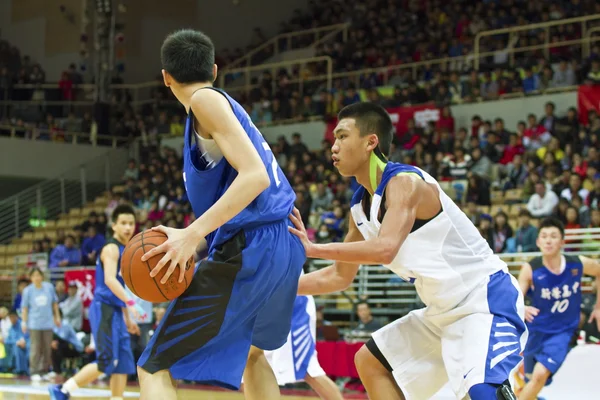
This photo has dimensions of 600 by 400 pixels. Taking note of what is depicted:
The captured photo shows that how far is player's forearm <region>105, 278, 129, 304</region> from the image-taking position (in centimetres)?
770

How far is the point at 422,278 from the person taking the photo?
14.2 feet

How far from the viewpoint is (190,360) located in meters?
3.58

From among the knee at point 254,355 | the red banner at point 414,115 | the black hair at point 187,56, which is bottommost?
the knee at point 254,355

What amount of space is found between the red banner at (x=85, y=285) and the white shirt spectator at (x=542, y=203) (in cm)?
747

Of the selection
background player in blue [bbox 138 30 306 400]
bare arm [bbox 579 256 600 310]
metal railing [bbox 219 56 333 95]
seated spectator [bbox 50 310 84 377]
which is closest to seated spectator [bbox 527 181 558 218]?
bare arm [bbox 579 256 600 310]

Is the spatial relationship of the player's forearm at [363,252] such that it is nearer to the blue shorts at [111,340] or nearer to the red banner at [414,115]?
the blue shorts at [111,340]

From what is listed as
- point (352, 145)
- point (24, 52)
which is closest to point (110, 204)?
point (24, 52)

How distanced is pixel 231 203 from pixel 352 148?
3.64ft

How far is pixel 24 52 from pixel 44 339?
45.8 ft

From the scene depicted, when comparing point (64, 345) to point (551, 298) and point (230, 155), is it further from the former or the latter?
point (230, 155)

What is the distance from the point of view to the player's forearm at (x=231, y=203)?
349 cm

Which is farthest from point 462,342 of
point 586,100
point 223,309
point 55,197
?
point 55,197

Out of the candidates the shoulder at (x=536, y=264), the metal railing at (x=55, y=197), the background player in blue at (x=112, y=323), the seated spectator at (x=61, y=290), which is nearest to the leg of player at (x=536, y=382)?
the shoulder at (x=536, y=264)

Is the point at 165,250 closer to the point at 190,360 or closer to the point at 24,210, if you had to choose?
the point at 190,360
